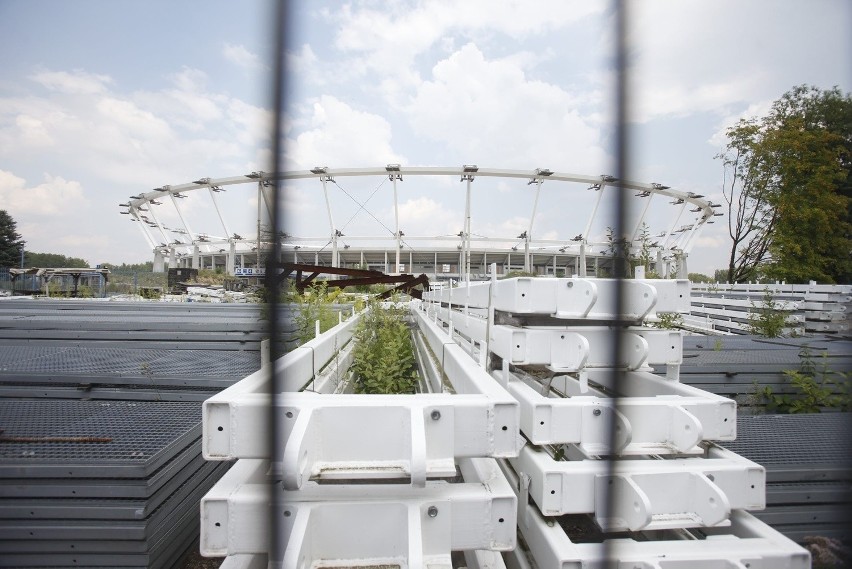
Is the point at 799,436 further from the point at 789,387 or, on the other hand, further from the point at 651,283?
the point at 651,283

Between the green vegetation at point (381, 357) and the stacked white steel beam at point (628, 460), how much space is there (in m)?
1.19

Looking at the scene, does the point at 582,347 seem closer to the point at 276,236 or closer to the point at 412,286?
the point at 276,236

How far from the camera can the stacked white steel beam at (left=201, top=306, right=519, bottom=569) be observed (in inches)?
38.8

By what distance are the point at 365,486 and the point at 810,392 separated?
3.71 m

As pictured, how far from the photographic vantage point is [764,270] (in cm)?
1016

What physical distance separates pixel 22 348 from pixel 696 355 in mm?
6470

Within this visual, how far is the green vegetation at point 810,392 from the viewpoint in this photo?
3012 millimetres

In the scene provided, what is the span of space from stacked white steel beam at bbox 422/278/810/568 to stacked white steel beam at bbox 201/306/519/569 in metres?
0.29

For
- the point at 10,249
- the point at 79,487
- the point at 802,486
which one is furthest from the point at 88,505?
the point at 10,249

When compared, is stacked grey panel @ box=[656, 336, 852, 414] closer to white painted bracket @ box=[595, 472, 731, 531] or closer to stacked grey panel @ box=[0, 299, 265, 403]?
white painted bracket @ box=[595, 472, 731, 531]

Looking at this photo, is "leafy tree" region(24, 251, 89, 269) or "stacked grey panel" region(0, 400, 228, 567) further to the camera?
"leafy tree" region(24, 251, 89, 269)

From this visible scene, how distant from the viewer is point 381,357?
2916mm

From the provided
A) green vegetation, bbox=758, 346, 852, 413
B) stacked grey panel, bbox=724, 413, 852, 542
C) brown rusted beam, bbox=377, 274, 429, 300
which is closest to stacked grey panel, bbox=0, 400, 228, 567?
stacked grey panel, bbox=724, 413, 852, 542

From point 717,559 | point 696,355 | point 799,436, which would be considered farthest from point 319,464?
point 696,355
